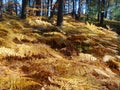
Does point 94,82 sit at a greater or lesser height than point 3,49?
lesser

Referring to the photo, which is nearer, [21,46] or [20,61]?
[20,61]

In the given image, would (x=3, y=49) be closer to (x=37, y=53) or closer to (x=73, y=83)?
(x=37, y=53)

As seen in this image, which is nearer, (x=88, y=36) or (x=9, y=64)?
(x=9, y=64)

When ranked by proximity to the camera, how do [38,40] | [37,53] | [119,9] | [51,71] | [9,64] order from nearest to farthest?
[51,71] → [9,64] → [37,53] → [38,40] → [119,9]

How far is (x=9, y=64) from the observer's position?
416cm

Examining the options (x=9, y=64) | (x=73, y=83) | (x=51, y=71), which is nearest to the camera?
(x=73, y=83)

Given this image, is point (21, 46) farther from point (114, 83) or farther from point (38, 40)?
point (114, 83)

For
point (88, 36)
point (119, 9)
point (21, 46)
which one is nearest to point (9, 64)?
point (21, 46)

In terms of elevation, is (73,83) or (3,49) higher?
(3,49)

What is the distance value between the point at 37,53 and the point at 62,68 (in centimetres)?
87

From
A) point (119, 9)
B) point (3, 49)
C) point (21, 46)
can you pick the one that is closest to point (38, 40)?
point (21, 46)

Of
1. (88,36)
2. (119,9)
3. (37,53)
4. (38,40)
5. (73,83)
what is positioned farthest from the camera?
(119,9)

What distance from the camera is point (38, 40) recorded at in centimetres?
604

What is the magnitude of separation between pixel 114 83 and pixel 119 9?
25.3 meters
